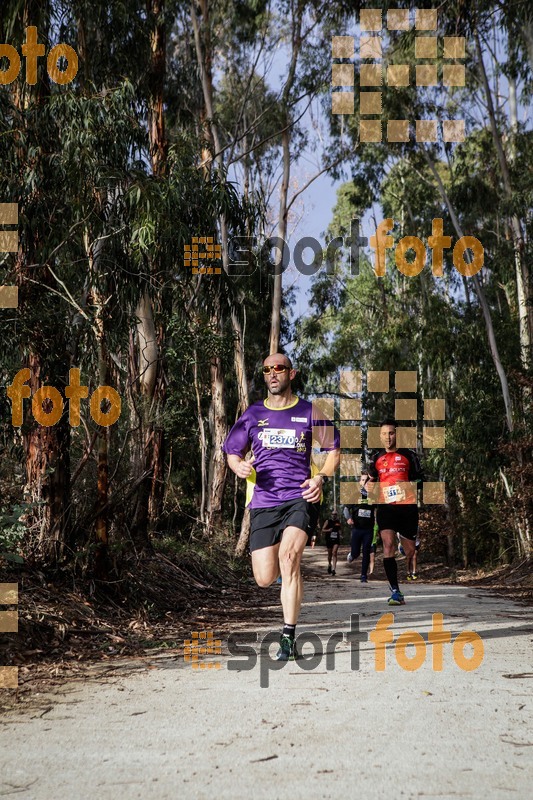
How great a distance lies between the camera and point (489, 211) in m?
22.6

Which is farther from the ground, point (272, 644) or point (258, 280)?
point (258, 280)

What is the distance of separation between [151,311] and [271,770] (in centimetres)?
959

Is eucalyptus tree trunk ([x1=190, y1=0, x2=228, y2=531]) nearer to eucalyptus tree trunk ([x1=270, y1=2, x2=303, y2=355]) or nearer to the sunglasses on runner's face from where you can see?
eucalyptus tree trunk ([x1=270, y1=2, x2=303, y2=355])

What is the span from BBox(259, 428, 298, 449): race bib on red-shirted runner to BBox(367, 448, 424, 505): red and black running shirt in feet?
11.7

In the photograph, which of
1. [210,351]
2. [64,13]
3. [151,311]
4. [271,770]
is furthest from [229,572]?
[271,770]

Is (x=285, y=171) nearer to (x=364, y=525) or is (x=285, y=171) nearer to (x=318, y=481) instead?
(x=364, y=525)

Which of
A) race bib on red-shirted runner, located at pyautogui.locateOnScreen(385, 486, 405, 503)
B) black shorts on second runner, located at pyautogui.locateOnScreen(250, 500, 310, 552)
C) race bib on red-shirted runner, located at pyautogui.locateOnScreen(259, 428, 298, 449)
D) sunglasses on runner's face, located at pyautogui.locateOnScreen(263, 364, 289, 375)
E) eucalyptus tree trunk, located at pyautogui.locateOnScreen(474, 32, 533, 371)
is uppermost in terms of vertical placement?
eucalyptus tree trunk, located at pyautogui.locateOnScreen(474, 32, 533, 371)

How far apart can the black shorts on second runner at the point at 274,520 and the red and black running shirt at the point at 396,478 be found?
359 centimetres

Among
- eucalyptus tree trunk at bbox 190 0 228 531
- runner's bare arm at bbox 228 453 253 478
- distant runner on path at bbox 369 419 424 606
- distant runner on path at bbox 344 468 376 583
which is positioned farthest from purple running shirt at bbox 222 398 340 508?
eucalyptus tree trunk at bbox 190 0 228 531

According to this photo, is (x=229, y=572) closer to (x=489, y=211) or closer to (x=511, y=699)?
(x=511, y=699)

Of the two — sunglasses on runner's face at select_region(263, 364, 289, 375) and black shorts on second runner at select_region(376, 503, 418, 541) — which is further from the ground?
sunglasses on runner's face at select_region(263, 364, 289, 375)

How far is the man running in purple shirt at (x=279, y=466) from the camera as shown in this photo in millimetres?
5906

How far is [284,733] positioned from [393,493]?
5.86 m

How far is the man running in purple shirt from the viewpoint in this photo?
5906 mm
